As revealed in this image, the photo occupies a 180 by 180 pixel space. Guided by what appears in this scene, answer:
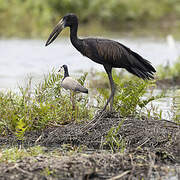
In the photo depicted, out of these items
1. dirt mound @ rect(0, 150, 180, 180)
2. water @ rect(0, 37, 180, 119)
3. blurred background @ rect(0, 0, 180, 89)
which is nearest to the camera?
dirt mound @ rect(0, 150, 180, 180)

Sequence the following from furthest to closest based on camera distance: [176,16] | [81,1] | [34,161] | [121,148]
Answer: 1. [176,16]
2. [81,1]
3. [121,148]
4. [34,161]

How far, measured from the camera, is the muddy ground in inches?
220

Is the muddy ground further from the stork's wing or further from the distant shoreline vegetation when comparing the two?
the distant shoreline vegetation

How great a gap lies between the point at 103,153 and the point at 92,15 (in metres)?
29.2

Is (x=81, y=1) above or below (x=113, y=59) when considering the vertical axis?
above

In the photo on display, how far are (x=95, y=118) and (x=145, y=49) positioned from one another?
55.6 feet

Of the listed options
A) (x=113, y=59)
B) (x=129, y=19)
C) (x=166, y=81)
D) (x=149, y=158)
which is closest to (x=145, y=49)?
(x=166, y=81)

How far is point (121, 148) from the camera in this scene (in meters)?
6.84

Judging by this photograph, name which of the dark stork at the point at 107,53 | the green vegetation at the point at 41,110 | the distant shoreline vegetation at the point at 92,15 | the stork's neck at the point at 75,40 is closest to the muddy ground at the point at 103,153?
the green vegetation at the point at 41,110

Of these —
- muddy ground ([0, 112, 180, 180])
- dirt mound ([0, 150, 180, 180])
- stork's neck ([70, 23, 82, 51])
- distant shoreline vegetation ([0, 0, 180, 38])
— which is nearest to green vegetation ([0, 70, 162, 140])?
muddy ground ([0, 112, 180, 180])

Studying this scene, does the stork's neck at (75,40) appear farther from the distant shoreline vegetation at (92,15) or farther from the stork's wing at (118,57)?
the distant shoreline vegetation at (92,15)

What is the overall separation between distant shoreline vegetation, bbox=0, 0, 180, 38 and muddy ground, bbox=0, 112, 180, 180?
21966 millimetres

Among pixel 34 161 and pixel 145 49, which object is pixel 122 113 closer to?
pixel 34 161

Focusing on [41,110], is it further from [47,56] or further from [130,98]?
[47,56]
